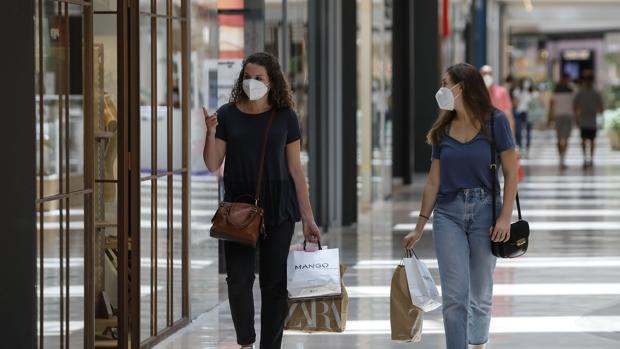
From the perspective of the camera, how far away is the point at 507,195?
6473 mm

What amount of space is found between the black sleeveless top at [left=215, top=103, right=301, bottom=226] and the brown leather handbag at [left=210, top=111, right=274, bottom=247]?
0.14ft

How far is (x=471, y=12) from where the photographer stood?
1308 inches

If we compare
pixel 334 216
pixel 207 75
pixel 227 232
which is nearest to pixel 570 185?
pixel 334 216

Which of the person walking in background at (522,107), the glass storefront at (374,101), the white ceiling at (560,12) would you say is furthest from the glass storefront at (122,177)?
the white ceiling at (560,12)

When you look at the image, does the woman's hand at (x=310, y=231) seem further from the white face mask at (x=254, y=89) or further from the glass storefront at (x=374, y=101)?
the glass storefront at (x=374, y=101)

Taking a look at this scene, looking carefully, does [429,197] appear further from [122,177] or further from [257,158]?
[122,177]

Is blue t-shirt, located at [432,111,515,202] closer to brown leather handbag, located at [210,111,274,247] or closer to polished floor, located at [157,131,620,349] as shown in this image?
brown leather handbag, located at [210,111,274,247]

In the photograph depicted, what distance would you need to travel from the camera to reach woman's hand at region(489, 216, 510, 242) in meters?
6.38

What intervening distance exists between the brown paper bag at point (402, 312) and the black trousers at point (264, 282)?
0.54 m

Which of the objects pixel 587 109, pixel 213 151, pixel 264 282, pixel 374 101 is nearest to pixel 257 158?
pixel 213 151

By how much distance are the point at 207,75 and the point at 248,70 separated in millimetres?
3852

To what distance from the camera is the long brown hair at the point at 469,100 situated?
6508 mm

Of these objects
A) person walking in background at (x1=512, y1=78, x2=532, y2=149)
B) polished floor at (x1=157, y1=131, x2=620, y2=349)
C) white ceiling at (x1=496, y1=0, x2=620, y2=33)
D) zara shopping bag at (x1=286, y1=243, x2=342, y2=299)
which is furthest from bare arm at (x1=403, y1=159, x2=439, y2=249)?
white ceiling at (x1=496, y1=0, x2=620, y2=33)

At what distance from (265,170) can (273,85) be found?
1.38 ft
